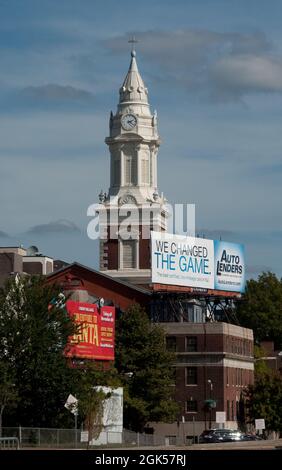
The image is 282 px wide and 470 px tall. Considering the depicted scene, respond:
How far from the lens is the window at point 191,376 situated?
437ft

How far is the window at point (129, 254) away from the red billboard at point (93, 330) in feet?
143

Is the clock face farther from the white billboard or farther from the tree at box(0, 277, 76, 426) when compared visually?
the tree at box(0, 277, 76, 426)

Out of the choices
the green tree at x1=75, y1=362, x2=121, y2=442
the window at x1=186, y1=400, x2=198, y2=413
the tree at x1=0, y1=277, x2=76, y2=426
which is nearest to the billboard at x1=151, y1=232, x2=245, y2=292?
the window at x1=186, y1=400, x2=198, y2=413

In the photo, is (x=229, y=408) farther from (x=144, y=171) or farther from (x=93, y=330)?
(x=144, y=171)

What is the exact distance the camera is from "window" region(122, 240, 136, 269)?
16062cm

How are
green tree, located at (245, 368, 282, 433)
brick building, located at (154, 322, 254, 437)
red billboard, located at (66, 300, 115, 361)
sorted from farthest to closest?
green tree, located at (245, 368, 282, 433) < brick building, located at (154, 322, 254, 437) < red billboard, located at (66, 300, 115, 361)

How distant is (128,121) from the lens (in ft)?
544

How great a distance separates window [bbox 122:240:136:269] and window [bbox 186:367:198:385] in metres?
28.9

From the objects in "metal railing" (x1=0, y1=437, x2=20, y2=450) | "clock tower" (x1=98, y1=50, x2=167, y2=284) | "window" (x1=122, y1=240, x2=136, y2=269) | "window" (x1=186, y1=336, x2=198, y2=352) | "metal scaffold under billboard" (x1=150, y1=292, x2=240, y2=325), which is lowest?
"metal railing" (x1=0, y1=437, x2=20, y2=450)

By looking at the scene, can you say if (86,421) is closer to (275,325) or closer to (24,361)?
(24,361)

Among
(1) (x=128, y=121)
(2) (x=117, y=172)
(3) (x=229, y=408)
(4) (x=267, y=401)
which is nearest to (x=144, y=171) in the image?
(2) (x=117, y=172)

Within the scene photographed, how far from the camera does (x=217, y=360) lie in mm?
133375

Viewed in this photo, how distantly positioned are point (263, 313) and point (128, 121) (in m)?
33.8
